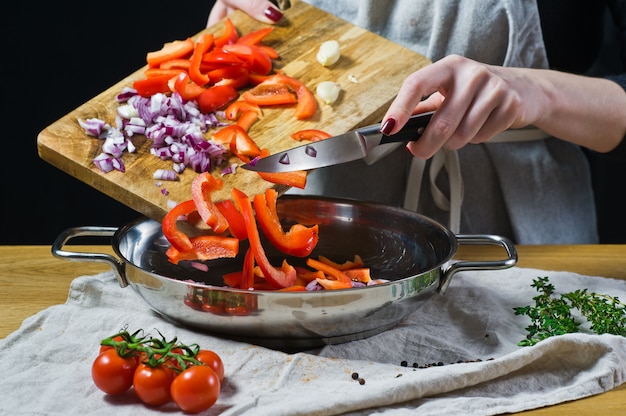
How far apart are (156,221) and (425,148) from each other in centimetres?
49

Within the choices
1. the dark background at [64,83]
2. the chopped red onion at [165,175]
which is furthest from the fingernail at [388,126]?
the dark background at [64,83]

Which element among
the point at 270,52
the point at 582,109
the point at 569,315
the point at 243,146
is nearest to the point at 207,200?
the point at 243,146

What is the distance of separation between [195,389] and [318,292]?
8.6 inches

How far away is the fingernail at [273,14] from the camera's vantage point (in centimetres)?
189

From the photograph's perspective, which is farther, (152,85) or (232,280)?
(152,85)

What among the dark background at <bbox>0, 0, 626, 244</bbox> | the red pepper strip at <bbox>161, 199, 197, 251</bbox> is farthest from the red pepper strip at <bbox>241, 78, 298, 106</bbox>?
the dark background at <bbox>0, 0, 626, 244</bbox>

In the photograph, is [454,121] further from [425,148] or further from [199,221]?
[199,221]

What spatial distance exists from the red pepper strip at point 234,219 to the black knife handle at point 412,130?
27 cm

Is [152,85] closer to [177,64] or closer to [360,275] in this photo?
[177,64]

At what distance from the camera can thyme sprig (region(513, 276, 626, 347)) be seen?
1337 millimetres

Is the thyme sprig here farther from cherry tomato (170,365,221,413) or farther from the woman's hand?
cherry tomato (170,365,221,413)

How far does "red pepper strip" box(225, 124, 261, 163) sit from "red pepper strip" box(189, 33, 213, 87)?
0.19 metres

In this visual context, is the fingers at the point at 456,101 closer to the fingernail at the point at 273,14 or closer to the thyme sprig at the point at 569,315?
the thyme sprig at the point at 569,315

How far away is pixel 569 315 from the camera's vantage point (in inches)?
54.1
